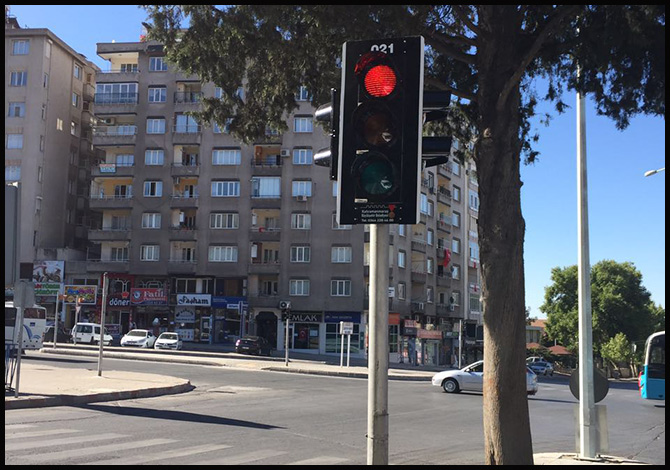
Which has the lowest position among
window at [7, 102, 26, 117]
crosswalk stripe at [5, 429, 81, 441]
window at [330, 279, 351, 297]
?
crosswalk stripe at [5, 429, 81, 441]

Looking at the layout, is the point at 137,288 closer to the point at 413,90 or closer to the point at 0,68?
the point at 0,68

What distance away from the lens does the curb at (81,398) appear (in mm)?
15125

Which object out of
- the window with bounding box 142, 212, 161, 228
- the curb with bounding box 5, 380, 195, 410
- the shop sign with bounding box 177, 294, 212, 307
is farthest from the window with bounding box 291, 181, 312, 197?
the curb with bounding box 5, 380, 195, 410

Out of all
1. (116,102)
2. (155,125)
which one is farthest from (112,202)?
(116,102)

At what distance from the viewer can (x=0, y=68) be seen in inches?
305

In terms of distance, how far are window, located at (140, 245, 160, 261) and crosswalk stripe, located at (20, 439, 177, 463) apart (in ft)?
170

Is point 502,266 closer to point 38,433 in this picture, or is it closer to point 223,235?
point 38,433

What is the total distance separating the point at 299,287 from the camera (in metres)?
59.2

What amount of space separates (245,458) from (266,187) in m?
51.0

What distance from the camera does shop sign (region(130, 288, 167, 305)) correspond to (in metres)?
60.9

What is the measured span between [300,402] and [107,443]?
955 centimetres

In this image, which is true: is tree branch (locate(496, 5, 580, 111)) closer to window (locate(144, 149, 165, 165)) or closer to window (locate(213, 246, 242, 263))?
window (locate(213, 246, 242, 263))

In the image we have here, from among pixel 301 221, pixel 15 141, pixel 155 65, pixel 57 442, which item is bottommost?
pixel 57 442

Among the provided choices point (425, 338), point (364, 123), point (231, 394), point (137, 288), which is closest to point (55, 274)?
point (137, 288)
